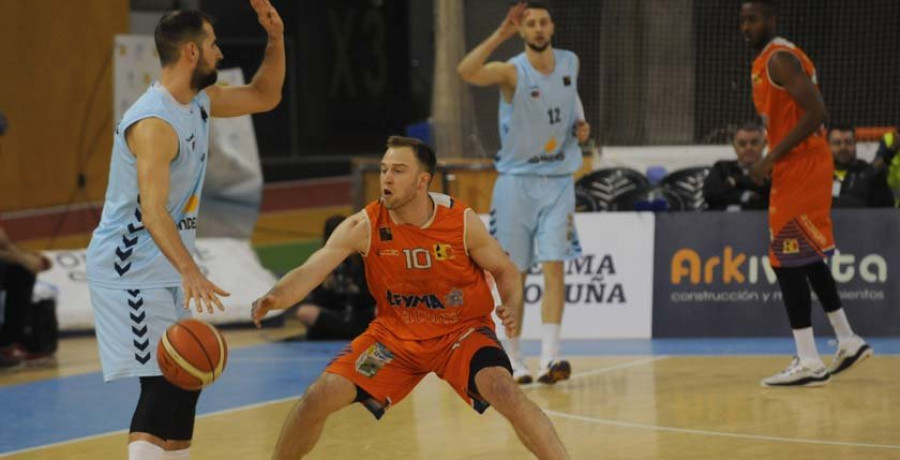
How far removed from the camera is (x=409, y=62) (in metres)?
24.4

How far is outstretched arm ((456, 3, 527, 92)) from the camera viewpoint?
29.5ft

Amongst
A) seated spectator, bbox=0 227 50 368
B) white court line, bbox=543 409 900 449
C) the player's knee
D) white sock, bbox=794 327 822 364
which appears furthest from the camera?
seated spectator, bbox=0 227 50 368

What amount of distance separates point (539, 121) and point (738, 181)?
263cm

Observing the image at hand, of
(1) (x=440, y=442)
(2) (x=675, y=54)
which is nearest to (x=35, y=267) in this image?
(1) (x=440, y=442)

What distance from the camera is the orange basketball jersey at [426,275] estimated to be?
6.40 m

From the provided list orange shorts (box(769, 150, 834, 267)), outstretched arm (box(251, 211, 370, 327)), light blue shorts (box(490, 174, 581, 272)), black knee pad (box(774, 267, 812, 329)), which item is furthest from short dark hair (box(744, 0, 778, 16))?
outstretched arm (box(251, 211, 370, 327))

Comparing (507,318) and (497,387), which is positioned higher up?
(507,318)

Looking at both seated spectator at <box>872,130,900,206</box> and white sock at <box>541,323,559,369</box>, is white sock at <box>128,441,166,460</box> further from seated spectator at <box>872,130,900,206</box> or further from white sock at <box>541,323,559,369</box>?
seated spectator at <box>872,130,900,206</box>

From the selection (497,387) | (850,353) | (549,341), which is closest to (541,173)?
(549,341)

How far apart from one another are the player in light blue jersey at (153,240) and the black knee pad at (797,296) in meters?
4.59

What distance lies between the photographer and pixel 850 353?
9.27 meters

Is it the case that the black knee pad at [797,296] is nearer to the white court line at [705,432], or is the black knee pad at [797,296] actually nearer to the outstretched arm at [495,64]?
the white court line at [705,432]

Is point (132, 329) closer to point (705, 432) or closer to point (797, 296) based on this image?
point (705, 432)

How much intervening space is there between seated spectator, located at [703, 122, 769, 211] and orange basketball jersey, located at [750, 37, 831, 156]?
8.32 ft
